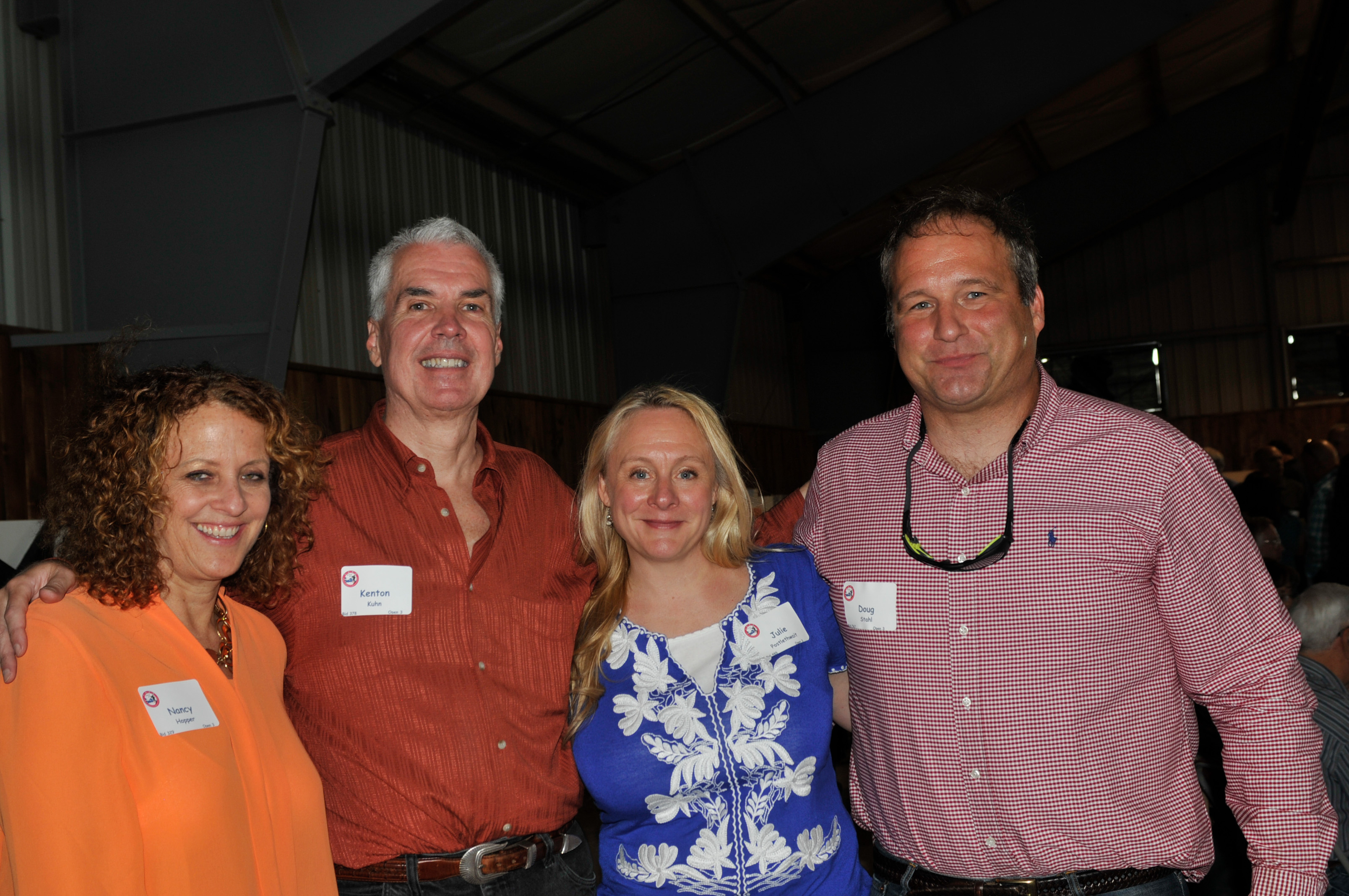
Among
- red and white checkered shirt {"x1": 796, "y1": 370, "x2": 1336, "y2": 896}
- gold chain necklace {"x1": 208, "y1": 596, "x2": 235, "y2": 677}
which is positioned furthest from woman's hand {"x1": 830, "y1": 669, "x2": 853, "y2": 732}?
gold chain necklace {"x1": 208, "y1": 596, "x2": 235, "y2": 677}

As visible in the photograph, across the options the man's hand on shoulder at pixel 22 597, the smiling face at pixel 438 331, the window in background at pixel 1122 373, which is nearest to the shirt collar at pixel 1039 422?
the smiling face at pixel 438 331

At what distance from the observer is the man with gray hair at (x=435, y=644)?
1990mm

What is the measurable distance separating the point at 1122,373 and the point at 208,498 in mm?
17810

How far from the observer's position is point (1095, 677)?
6.10 feet

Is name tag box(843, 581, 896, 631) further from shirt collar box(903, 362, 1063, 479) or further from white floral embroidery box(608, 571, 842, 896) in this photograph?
shirt collar box(903, 362, 1063, 479)

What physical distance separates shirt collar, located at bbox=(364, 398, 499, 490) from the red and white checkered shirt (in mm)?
1038

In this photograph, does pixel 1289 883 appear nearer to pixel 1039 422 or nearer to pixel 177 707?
pixel 1039 422

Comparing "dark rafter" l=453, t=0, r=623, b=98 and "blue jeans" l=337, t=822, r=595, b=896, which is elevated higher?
"dark rafter" l=453, t=0, r=623, b=98

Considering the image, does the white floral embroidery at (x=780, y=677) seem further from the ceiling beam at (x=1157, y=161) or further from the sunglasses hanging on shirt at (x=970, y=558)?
the ceiling beam at (x=1157, y=161)

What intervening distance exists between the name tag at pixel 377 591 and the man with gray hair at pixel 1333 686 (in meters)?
2.13

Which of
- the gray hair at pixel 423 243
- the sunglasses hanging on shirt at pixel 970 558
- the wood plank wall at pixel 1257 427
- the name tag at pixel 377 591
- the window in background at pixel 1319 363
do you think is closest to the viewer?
the sunglasses hanging on shirt at pixel 970 558

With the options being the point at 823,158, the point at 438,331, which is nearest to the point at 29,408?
the point at 438,331

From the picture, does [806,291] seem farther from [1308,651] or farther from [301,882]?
[301,882]

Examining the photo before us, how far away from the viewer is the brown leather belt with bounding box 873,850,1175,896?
1813mm
